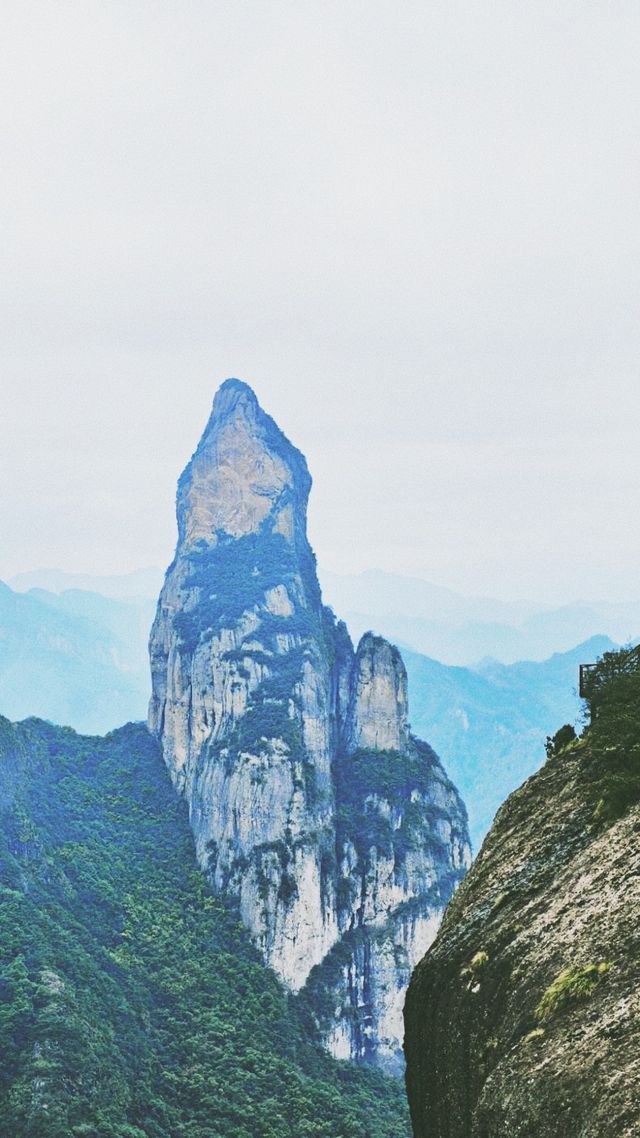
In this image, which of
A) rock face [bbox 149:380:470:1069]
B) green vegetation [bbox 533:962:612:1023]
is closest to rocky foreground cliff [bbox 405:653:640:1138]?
green vegetation [bbox 533:962:612:1023]

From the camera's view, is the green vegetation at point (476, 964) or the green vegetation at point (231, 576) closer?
the green vegetation at point (476, 964)

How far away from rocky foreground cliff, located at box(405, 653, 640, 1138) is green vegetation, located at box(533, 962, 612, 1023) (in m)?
0.02

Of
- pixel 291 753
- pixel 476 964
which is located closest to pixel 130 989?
pixel 291 753

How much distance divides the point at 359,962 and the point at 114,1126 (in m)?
31.9

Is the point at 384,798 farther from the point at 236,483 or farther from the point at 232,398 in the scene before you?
the point at 232,398

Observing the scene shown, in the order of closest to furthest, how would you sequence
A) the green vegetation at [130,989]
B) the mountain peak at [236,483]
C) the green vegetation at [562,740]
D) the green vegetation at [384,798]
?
the green vegetation at [562,740], the green vegetation at [130,989], the green vegetation at [384,798], the mountain peak at [236,483]

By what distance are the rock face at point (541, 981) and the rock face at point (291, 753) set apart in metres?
56.6

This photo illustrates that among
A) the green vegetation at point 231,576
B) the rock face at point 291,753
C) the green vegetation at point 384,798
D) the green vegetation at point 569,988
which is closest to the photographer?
the green vegetation at point 569,988

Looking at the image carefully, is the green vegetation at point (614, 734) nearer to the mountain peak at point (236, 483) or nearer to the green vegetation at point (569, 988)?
the green vegetation at point (569, 988)

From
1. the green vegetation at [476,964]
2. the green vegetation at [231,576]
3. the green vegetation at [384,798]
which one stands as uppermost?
the green vegetation at [231,576]

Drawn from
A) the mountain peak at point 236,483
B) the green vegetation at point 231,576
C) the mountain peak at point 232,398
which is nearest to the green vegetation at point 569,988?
the green vegetation at point 231,576

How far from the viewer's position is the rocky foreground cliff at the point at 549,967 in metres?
8.01

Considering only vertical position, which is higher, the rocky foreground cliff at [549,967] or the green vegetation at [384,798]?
the green vegetation at [384,798]

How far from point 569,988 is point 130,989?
175ft
